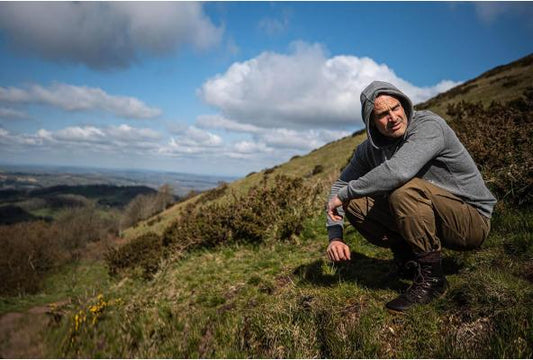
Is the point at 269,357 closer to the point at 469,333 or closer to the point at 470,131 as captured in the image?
the point at 469,333

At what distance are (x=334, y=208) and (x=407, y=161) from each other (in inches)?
40.0

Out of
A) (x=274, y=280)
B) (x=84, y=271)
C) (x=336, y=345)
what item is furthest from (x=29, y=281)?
(x=336, y=345)

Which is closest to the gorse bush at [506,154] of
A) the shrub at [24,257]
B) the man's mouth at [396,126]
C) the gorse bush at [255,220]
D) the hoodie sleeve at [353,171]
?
the hoodie sleeve at [353,171]

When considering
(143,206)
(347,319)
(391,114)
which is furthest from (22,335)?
(143,206)

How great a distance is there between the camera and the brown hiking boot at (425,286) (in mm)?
3309

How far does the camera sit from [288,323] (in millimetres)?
3428

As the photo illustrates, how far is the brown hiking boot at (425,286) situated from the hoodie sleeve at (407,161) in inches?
36.0

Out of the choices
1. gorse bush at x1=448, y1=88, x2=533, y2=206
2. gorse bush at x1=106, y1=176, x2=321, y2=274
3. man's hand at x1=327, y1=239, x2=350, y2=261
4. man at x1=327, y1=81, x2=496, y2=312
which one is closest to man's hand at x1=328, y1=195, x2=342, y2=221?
man at x1=327, y1=81, x2=496, y2=312

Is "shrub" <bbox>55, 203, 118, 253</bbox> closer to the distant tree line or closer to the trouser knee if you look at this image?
the distant tree line

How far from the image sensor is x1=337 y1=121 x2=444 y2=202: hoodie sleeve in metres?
3.19

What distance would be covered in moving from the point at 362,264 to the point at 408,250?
4.28 feet

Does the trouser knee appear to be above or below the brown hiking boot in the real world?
above

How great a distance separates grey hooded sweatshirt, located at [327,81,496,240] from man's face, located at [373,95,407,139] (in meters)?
0.06

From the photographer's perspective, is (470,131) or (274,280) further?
(470,131)
